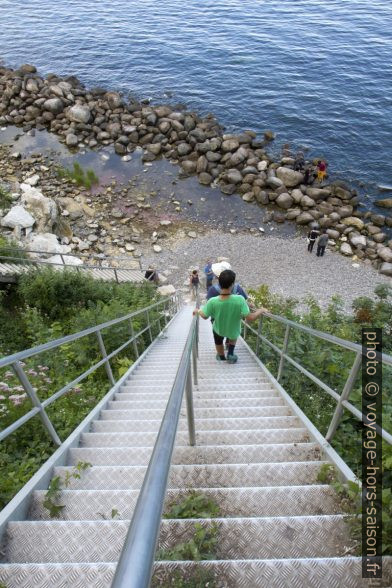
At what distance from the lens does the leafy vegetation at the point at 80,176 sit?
846 inches

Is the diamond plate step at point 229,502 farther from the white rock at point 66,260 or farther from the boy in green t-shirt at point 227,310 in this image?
the white rock at point 66,260

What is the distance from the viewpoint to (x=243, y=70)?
3378 centimetres

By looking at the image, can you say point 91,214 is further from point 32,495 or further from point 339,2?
point 339,2

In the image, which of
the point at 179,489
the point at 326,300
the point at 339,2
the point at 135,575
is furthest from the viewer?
the point at 339,2

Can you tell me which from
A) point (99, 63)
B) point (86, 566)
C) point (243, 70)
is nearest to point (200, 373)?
point (86, 566)

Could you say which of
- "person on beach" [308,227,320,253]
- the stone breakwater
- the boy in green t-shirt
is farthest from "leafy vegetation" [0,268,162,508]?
the stone breakwater

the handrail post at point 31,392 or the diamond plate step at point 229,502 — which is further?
the handrail post at point 31,392

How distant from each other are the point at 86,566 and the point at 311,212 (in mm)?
19955

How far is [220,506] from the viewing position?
2.40 metres

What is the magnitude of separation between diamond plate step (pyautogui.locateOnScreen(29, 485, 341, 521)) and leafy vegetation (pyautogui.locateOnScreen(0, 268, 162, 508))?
0.60 m

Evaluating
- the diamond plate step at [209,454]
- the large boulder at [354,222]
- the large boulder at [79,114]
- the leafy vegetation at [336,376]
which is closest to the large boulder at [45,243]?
the leafy vegetation at [336,376]

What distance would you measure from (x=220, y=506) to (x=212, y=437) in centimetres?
100

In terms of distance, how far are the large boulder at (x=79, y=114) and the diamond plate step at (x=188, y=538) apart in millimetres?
28183

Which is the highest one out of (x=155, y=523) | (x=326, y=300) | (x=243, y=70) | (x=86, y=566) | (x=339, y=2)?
(x=339, y=2)
